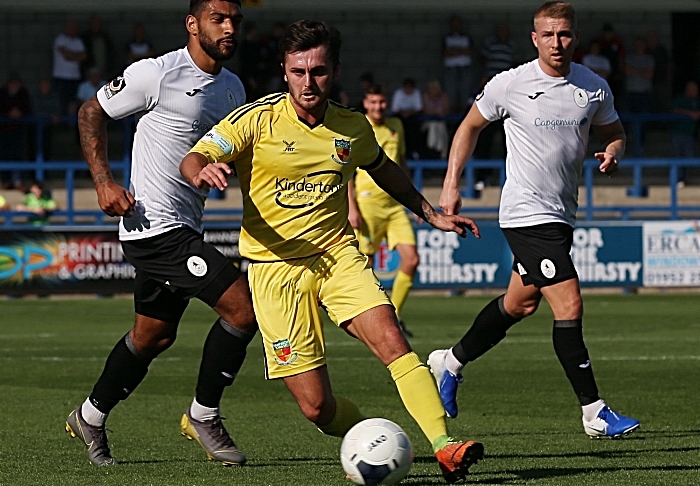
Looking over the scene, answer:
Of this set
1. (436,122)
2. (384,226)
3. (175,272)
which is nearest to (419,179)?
(436,122)

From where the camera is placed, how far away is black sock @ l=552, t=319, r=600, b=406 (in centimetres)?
770

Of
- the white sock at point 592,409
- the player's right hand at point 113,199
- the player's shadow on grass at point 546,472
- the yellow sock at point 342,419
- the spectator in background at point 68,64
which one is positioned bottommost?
the player's shadow on grass at point 546,472

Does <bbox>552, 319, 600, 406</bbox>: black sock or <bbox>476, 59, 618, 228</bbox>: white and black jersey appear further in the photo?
<bbox>476, 59, 618, 228</bbox>: white and black jersey

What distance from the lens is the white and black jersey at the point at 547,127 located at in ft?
26.5

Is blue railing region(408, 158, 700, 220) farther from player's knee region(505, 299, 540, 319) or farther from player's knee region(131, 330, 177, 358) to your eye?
player's knee region(131, 330, 177, 358)

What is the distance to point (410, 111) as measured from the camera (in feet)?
80.6

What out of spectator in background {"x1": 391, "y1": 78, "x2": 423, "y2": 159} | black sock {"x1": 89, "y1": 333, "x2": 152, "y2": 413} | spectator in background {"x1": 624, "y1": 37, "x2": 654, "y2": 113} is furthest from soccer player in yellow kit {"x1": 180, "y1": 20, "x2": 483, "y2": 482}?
spectator in background {"x1": 624, "y1": 37, "x2": 654, "y2": 113}

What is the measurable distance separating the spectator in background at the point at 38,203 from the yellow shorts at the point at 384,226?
356 inches

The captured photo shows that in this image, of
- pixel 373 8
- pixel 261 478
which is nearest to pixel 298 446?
pixel 261 478

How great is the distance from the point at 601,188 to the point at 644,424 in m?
17.2

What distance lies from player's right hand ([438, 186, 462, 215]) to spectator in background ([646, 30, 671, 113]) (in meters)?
19.5

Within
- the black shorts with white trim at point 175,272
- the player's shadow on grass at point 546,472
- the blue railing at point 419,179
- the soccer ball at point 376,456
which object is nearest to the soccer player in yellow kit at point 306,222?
the black shorts with white trim at point 175,272

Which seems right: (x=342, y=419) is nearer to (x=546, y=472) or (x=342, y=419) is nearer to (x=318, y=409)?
(x=318, y=409)

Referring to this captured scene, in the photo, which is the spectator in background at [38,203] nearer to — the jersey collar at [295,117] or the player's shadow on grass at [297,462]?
the player's shadow on grass at [297,462]
